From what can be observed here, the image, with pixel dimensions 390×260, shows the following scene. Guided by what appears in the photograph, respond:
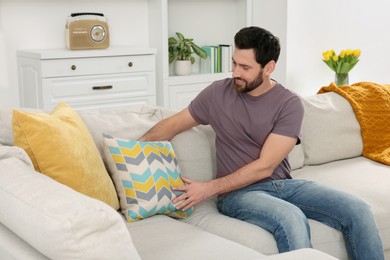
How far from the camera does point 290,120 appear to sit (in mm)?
2746

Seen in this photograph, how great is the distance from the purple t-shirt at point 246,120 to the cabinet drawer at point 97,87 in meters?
1.83

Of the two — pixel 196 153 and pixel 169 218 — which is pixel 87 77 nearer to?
pixel 196 153

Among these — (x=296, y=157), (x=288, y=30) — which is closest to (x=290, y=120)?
(x=296, y=157)

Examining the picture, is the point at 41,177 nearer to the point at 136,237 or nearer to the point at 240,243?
the point at 136,237

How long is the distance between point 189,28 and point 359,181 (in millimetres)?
2604

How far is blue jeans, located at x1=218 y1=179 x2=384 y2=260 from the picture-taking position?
2.48m

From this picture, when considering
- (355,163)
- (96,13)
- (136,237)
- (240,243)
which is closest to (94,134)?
(136,237)

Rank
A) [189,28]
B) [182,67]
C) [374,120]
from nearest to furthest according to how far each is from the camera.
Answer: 1. [374,120]
2. [182,67]
3. [189,28]

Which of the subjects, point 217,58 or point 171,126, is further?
point 217,58

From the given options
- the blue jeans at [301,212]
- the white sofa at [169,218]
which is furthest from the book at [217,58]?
the blue jeans at [301,212]

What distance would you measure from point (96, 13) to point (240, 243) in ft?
8.77

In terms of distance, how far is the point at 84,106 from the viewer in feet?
15.0

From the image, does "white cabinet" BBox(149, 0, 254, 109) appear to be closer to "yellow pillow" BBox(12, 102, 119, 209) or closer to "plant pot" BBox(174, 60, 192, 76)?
"plant pot" BBox(174, 60, 192, 76)

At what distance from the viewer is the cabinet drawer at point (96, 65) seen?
441cm
